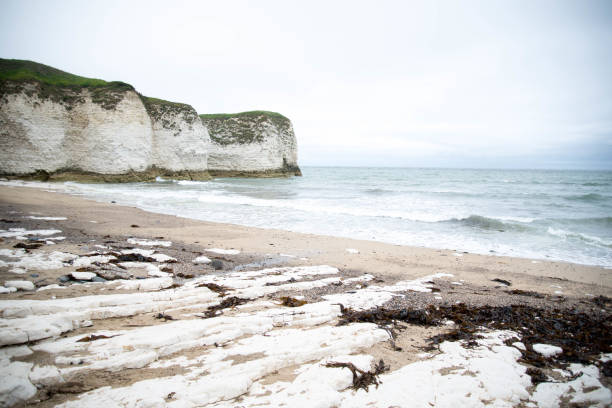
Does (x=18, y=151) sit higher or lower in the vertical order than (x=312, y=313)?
higher

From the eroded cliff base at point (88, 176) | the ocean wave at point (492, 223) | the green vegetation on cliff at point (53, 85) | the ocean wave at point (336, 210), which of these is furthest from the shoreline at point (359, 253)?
the green vegetation on cliff at point (53, 85)

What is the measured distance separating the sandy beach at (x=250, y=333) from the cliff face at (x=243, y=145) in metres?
39.7

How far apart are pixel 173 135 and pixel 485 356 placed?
35276 mm

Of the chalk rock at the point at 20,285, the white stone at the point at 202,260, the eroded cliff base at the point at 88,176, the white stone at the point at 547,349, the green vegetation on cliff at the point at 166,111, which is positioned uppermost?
the green vegetation on cliff at the point at 166,111

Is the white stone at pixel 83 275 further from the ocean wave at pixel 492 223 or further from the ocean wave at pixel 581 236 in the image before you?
the ocean wave at pixel 581 236

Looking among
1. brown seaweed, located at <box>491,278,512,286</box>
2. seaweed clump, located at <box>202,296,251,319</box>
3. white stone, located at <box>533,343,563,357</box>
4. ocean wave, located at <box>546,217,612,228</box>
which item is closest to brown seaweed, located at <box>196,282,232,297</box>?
seaweed clump, located at <box>202,296,251,319</box>

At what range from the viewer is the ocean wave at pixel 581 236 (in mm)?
9586

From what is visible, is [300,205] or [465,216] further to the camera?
[300,205]

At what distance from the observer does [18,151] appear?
2183cm

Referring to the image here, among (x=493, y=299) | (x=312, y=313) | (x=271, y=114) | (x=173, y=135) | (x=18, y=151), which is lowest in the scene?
(x=493, y=299)

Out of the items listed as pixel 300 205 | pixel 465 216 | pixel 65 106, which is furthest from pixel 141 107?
pixel 465 216

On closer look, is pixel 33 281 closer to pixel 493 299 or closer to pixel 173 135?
pixel 493 299

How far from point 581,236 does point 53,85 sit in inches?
1343

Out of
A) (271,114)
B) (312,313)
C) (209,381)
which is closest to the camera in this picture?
(209,381)
